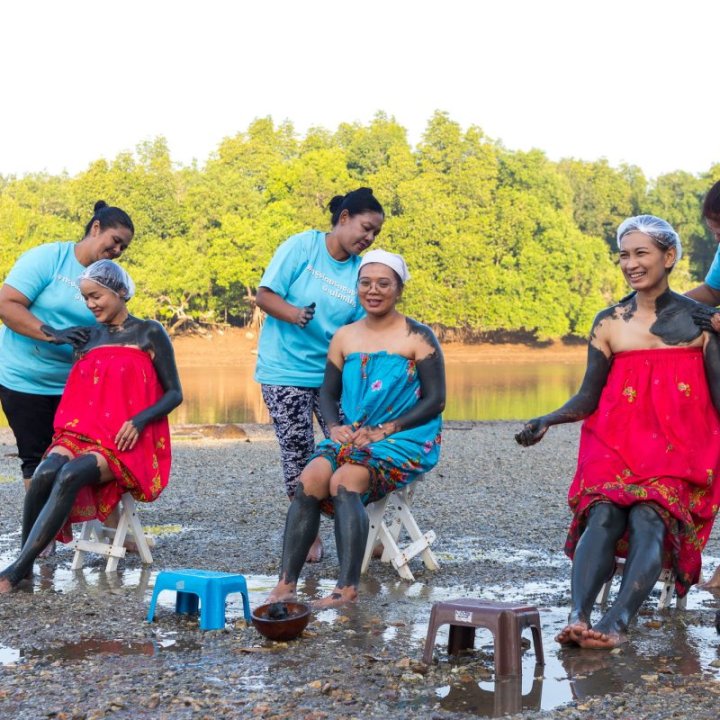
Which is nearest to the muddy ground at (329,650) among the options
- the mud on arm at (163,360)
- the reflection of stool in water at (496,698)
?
the reflection of stool in water at (496,698)

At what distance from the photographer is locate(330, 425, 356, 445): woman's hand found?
20.8 ft

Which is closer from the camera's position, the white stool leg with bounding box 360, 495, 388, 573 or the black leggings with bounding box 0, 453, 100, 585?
the black leggings with bounding box 0, 453, 100, 585

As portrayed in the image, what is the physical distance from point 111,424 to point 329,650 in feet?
7.80

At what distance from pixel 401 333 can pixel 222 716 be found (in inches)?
115

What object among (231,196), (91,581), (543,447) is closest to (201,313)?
(231,196)

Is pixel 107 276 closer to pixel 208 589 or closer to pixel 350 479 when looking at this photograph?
pixel 350 479

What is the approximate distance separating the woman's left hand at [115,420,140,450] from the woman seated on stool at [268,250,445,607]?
1061 mm

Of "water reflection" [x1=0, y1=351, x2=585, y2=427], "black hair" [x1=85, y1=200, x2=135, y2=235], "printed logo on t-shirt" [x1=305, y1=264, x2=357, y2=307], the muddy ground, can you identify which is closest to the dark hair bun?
"printed logo on t-shirt" [x1=305, y1=264, x2=357, y2=307]

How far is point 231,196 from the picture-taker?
208 ft

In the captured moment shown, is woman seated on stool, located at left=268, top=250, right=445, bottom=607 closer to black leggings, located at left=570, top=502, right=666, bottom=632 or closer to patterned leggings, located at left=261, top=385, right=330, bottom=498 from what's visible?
patterned leggings, located at left=261, top=385, right=330, bottom=498

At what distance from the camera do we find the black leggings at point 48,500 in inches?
250

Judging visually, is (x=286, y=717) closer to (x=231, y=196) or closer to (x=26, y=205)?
(x=231, y=196)

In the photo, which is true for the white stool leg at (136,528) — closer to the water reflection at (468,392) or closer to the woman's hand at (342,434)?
the woman's hand at (342,434)

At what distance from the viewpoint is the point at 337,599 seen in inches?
228
